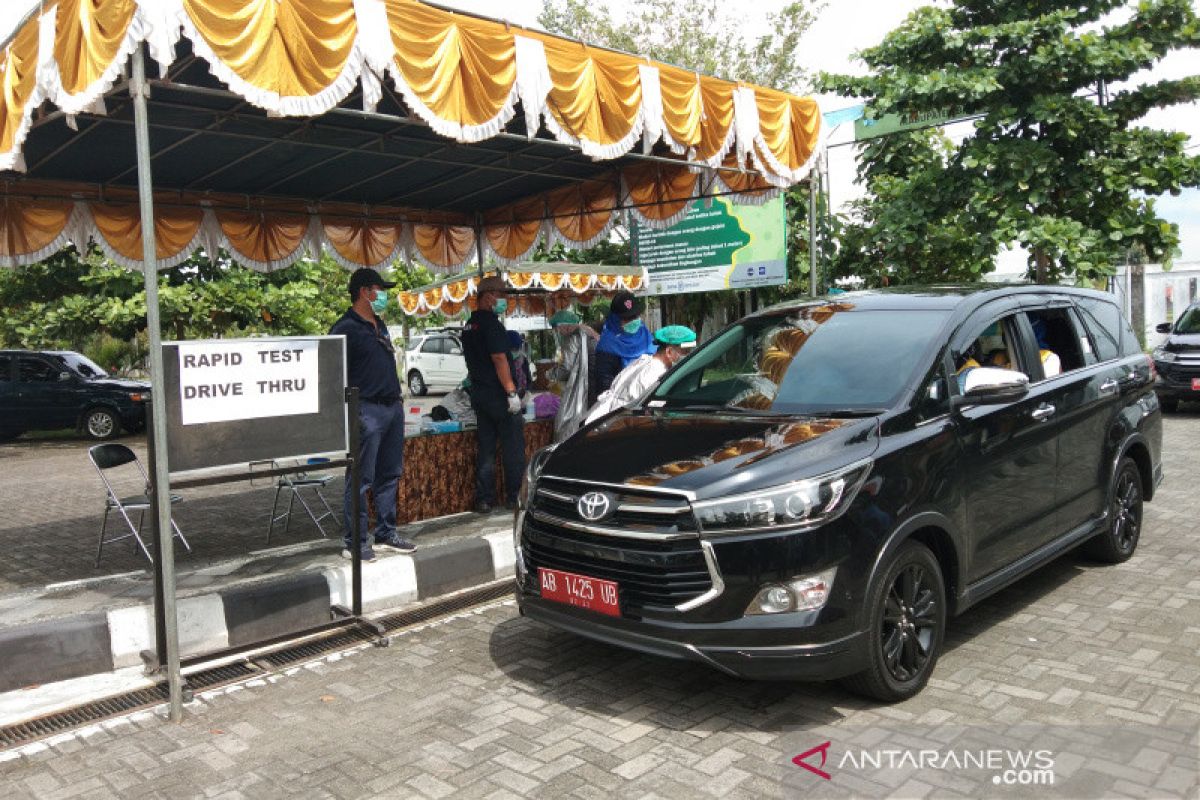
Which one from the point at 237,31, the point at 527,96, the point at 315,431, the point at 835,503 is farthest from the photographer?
the point at 527,96

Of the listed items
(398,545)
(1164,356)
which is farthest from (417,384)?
(398,545)

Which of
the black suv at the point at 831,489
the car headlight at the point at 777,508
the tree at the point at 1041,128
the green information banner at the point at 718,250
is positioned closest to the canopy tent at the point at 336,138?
the black suv at the point at 831,489

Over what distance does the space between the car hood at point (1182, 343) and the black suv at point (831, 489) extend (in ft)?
32.8

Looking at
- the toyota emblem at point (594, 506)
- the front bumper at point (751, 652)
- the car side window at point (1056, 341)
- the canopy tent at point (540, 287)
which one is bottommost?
the front bumper at point (751, 652)

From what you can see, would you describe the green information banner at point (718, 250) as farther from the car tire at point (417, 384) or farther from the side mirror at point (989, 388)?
the side mirror at point (989, 388)

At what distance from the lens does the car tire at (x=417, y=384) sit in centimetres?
2714

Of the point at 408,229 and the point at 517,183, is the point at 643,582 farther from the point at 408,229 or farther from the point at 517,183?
the point at 408,229

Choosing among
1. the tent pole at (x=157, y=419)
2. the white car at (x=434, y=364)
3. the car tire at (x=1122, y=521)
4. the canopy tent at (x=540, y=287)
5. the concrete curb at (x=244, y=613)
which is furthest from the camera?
the white car at (x=434, y=364)

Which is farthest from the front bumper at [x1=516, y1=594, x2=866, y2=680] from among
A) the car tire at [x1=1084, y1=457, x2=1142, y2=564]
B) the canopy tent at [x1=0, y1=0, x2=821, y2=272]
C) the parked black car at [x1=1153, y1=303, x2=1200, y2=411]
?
the parked black car at [x1=1153, y1=303, x2=1200, y2=411]

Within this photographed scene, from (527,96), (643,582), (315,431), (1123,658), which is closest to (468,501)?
(315,431)

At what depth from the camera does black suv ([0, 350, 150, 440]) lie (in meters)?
15.5

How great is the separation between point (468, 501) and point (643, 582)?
4259 millimetres

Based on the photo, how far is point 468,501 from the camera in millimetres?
7660

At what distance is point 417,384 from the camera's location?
27344mm
